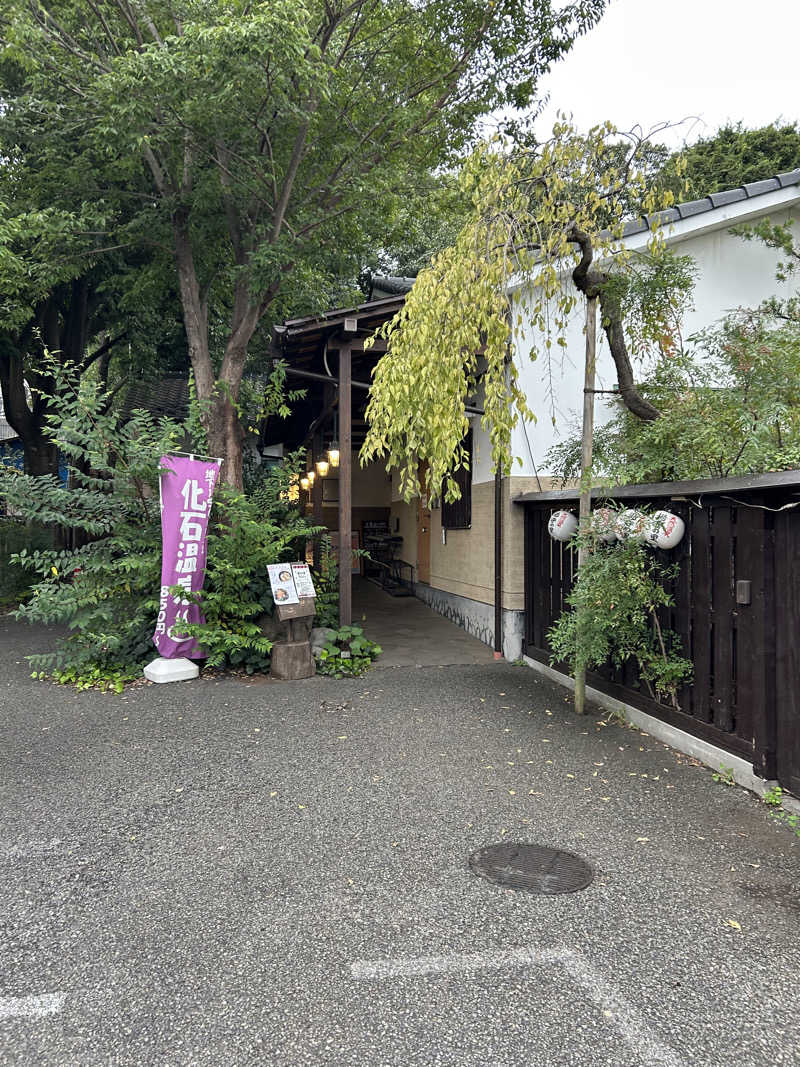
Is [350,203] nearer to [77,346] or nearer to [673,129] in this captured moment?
[673,129]

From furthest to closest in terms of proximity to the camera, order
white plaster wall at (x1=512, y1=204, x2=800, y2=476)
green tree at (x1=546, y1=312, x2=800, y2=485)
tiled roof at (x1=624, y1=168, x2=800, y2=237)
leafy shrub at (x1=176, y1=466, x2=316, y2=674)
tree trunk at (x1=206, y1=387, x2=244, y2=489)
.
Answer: tree trunk at (x1=206, y1=387, x2=244, y2=489) < white plaster wall at (x1=512, y1=204, x2=800, y2=476) < tiled roof at (x1=624, y1=168, x2=800, y2=237) < leafy shrub at (x1=176, y1=466, x2=316, y2=674) < green tree at (x1=546, y1=312, x2=800, y2=485)

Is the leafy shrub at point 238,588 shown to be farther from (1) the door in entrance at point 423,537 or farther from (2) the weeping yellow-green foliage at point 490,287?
(1) the door in entrance at point 423,537

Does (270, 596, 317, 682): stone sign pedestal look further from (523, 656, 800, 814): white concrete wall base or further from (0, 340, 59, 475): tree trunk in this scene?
(0, 340, 59, 475): tree trunk

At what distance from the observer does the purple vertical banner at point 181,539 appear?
621 centimetres

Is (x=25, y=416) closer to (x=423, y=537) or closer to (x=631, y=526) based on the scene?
(x=423, y=537)

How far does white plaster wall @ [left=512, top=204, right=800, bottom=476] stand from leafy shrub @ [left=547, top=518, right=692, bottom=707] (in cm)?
250

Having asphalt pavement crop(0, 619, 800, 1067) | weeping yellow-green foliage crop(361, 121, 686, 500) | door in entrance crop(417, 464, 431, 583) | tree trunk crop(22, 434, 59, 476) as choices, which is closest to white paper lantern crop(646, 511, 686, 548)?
weeping yellow-green foliage crop(361, 121, 686, 500)

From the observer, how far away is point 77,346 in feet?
41.3

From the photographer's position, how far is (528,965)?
228 centimetres

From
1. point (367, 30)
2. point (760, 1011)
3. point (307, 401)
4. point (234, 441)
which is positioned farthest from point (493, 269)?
point (307, 401)

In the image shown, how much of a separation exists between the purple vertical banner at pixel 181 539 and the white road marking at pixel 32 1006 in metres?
4.38

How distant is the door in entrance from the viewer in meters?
10.7

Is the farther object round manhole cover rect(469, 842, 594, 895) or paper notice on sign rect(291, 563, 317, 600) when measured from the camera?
paper notice on sign rect(291, 563, 317, 600)

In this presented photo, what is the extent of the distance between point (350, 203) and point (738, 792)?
301 inches
